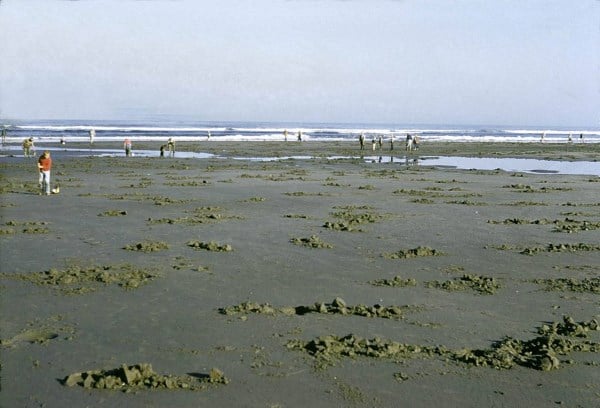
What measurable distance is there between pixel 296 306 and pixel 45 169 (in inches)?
644

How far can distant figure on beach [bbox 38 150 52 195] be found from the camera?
22125 millimetres

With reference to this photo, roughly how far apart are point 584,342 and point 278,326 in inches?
161

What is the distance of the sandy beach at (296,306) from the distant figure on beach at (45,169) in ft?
8.12

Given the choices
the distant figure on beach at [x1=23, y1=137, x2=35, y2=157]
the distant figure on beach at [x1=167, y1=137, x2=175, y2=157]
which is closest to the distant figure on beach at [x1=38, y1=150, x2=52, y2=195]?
the distant figure on beach at [x1=23, y1=137, x2=35, y2=157]

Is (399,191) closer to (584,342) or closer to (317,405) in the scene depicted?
(584,342)

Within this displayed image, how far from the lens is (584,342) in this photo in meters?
8.02

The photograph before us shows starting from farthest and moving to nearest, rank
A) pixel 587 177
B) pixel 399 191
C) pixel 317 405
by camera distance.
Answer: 1. pixel 587 177
2. pixel 399 191
3. pixel 317 405

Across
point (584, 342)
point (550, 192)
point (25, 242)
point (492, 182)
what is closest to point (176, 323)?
point (584, 342)

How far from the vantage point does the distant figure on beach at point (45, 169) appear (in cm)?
2212

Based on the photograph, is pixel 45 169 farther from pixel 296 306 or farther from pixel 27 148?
pixel 27 148

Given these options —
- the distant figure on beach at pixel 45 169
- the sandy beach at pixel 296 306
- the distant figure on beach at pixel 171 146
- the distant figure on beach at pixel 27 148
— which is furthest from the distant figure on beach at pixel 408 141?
the distant figure on beach at pixel 45 169

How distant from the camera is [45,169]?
22.5 m

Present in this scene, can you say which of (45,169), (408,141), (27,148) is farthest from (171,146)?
(45,169)

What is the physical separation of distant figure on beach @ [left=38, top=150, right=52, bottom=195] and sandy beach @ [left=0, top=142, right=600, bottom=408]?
8.12 ft
